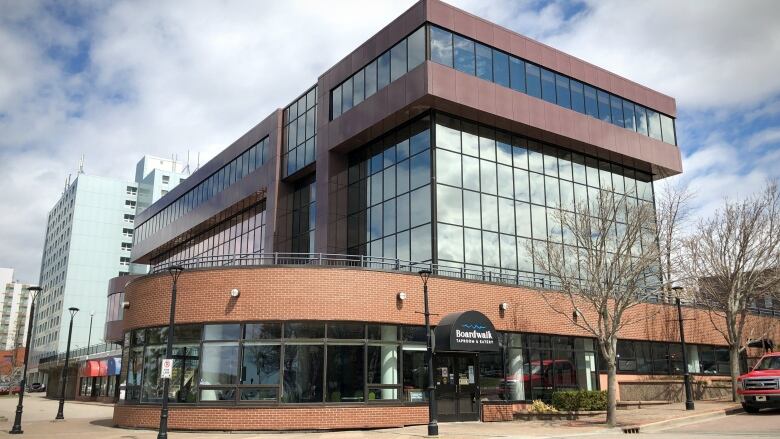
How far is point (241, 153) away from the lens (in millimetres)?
44969

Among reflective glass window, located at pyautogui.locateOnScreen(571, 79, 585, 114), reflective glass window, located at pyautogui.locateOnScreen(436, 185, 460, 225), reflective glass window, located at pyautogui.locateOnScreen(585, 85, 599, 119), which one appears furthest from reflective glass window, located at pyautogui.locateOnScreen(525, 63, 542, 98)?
reflective glass window, located at pyautogui.locateOnScreen(436, 185, 460, 225)

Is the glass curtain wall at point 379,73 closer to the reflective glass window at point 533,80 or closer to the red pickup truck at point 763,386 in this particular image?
the reflective glass window at point 533,80

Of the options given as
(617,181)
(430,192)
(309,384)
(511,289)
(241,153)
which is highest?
(241,153)

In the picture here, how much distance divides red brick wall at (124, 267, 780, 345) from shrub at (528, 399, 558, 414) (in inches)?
113

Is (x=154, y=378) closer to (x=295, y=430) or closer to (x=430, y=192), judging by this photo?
(x=295, y=430)

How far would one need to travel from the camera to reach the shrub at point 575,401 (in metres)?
25.2

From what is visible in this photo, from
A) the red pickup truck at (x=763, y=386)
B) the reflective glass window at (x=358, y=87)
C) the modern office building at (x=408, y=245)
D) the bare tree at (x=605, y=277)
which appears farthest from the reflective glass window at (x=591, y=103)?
the red pickup truck at (x=763, y=386)

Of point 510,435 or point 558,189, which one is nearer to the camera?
point 510,435

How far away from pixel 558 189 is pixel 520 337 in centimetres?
1158

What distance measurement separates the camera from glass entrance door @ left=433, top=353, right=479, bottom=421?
2342 cm

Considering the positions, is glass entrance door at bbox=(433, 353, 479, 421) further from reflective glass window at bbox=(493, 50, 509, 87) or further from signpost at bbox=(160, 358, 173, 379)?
reflective glass window at bbox=(493, 50, 509, 87)

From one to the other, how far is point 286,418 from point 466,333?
6.84 m

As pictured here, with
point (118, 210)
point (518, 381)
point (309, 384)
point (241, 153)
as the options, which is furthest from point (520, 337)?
→ point (118, 210)

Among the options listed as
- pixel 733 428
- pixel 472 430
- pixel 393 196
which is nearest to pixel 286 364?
pixel 472 430
